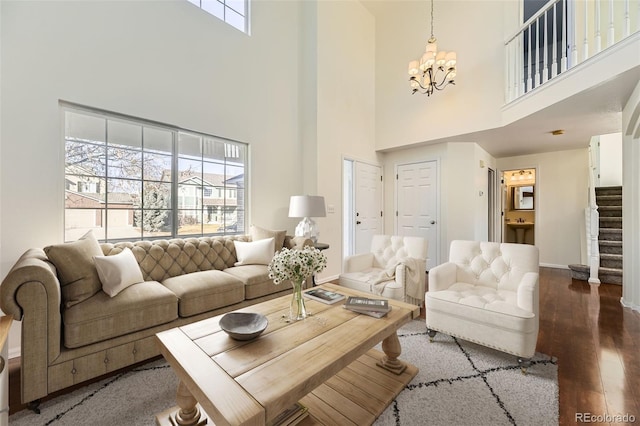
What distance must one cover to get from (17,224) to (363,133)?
4.69 metres

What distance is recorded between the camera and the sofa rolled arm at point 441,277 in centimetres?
233

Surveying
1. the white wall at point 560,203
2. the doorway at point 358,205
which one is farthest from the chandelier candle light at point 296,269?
the white wall at point 560,203

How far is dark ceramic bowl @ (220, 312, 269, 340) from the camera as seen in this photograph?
1.36 meters

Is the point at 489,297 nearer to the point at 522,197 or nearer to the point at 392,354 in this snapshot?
the point at 392,354

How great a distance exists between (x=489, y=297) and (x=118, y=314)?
2.75 metres

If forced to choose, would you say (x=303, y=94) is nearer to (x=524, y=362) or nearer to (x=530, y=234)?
(x=524, y=362)

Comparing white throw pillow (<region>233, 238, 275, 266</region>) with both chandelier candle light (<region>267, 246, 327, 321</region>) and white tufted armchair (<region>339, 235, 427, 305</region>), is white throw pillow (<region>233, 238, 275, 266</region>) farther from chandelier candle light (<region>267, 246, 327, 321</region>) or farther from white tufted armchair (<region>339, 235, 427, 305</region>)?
chandelier candle light (<region>267, 246, 327, 321</region>)

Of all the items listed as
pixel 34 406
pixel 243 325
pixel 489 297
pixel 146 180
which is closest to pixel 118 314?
pixel 34 406

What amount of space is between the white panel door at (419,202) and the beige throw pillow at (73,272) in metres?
4.52

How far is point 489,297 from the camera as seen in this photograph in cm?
220

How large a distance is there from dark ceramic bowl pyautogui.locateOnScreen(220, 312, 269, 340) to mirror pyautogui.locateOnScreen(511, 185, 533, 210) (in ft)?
26.5

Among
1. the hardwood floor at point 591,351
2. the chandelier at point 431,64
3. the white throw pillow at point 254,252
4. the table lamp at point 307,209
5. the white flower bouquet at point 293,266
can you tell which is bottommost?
the hardwood floor at point 591,351

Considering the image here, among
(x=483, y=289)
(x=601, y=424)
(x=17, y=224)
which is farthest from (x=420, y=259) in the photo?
(x=17, y=224)

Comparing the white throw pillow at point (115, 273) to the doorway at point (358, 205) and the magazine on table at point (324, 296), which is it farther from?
the doorway at point (358, 205)
